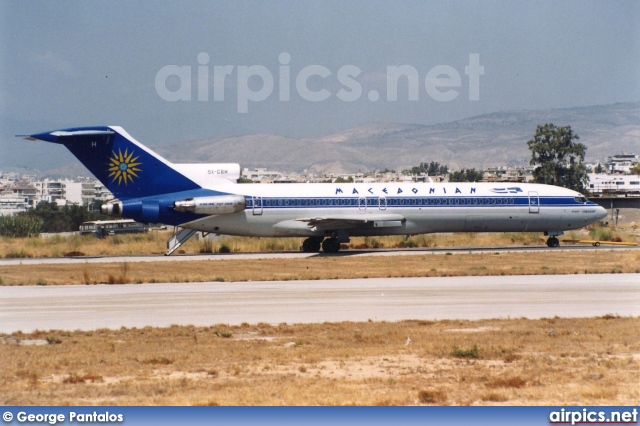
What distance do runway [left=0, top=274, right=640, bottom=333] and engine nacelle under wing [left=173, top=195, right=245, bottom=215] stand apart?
43.3 feet

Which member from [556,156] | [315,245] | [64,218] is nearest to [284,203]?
[315,245]

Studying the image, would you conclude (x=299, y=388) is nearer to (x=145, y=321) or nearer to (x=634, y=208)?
(x=145, y=321)

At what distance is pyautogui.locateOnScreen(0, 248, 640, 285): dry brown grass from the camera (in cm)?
3219

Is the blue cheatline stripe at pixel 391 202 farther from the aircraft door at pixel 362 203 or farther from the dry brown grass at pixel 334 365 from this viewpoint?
the dry brown grass at pixel 334 365

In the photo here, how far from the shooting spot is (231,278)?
105 feet

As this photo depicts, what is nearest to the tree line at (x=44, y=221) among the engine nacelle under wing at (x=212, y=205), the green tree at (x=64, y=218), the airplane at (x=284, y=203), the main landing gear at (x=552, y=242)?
the green tree at (x=64, y=218)

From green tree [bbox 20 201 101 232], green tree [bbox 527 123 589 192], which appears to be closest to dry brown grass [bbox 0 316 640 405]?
green tree [bbox 20 201 101 232]

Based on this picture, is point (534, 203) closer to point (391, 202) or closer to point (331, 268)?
point (391, 202)

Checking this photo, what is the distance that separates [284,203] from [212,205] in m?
3.65

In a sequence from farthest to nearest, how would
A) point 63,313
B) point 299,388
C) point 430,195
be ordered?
point 430,195 → point 63,313 → point 299,388

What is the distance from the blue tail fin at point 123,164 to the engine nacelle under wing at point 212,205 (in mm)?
1026

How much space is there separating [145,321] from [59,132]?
23029mm

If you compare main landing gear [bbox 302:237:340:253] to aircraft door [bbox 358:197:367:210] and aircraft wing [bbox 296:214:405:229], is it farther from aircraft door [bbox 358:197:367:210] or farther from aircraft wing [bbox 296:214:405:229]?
aircraft door [bbox 358:197:367:210]

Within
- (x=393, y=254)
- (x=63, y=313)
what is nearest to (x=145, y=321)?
(x=63, y=313)
